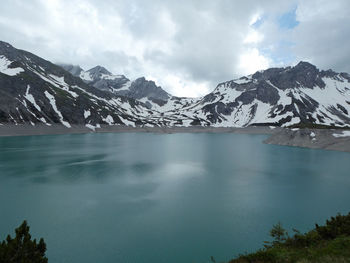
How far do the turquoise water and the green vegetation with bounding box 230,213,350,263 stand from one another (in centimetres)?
410

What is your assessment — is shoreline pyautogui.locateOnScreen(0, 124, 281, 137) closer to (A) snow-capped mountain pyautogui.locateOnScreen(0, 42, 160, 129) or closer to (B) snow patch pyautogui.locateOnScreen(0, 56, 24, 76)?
(A) snow-capped mountain pyautogui.locateOnScreen(0, 42, 160, 129)

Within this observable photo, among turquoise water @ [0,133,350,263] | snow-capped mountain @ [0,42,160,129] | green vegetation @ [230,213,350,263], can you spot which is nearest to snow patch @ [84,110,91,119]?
snow-capped mountain @ [0,42,160,129]

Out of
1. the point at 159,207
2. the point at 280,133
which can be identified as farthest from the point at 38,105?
the point at 159,207

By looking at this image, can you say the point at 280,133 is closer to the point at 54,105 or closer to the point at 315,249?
the point at 315,249

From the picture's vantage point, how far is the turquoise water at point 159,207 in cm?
1581

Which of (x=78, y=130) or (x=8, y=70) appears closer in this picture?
(x=78, y=130)

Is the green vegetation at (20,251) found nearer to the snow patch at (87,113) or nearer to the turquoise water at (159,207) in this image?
the turquoise water at (159,207)

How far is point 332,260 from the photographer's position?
31.2ft

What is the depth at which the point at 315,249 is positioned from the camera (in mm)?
11117

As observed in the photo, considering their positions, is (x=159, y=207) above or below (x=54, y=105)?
below

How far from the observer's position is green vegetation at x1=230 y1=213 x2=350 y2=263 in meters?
9.99

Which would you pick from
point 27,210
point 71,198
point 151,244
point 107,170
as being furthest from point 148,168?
point 151,244

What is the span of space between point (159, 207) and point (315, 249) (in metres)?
14.9

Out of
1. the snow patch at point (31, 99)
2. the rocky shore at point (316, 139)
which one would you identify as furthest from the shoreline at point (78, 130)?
the rocky shore at point (316, 139)
